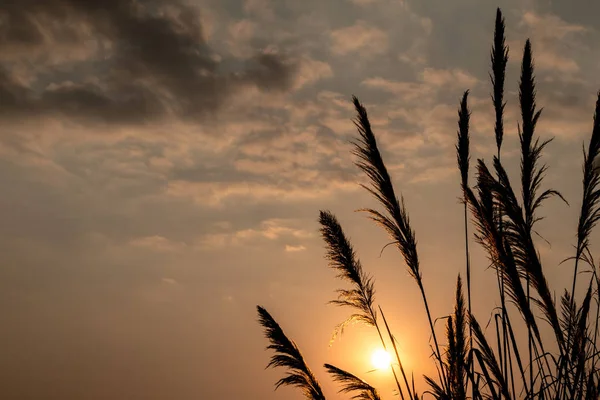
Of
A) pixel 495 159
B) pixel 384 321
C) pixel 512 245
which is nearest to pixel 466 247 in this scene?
pixel 384 321

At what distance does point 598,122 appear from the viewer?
11.3 feet

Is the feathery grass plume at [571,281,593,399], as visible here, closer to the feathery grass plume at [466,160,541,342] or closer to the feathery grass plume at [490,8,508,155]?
the feathery grass plume at [466,160,541,342]

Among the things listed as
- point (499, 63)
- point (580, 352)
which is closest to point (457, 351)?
point (580, 352)

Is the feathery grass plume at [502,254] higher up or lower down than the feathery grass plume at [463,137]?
lower down

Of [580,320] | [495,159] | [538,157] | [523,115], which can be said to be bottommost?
[580,320]

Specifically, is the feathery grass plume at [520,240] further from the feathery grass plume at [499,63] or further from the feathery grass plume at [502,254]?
the feathery grass plume at [499,63]

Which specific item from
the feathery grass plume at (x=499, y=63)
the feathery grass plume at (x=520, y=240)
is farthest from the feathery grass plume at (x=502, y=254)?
the feathery grass plume at (x=499, y=63)

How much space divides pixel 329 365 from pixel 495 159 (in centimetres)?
145

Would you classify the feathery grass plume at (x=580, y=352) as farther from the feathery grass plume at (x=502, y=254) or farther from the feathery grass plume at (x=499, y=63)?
the feathery grass plume at (x=499, y=63)

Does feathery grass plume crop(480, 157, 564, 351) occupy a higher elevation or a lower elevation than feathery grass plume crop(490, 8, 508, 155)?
lower

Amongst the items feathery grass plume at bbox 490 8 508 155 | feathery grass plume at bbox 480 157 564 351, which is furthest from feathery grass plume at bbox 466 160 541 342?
feathery grass plume at bbox 490 8 508 155

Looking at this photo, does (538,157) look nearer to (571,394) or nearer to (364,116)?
(364,116)

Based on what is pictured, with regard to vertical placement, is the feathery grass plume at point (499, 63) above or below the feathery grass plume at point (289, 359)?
above

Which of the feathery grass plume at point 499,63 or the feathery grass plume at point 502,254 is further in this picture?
the feathery grass plume at point 499,63
